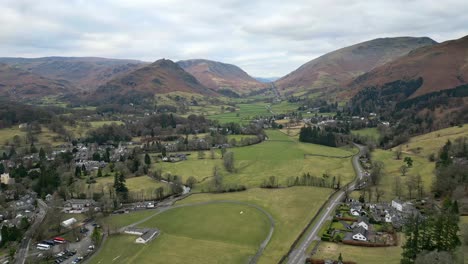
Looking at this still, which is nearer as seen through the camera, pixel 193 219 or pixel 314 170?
pixel 193 219

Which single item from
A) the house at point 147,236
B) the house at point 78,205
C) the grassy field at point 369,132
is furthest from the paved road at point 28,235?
the grassy field at point 369,132

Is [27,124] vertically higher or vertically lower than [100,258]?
higher

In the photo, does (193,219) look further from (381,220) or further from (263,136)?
(263,136)

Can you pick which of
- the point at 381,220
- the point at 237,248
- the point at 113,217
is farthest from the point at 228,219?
the point at 381,220

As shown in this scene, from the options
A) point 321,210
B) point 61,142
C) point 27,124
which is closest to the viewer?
point 321,210

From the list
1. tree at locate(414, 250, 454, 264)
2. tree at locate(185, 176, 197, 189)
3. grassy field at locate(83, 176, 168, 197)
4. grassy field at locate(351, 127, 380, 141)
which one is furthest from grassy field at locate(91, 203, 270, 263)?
grassy field at locate(351, 127, 380, 141)

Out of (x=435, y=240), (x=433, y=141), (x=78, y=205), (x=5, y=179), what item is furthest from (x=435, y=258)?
(x=5, y=179)
